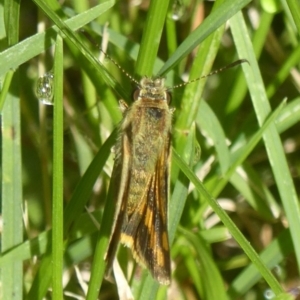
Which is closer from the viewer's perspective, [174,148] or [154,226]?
[154,226]

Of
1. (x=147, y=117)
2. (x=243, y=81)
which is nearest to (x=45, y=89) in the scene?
(x=147, y=117)

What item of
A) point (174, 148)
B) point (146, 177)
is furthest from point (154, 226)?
point (174, 148)

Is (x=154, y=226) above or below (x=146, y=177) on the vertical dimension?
below

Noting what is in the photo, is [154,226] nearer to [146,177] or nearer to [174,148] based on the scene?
[146,177]

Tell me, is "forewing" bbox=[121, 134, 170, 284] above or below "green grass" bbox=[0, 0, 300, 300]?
below

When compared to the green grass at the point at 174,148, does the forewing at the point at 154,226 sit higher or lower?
lower
